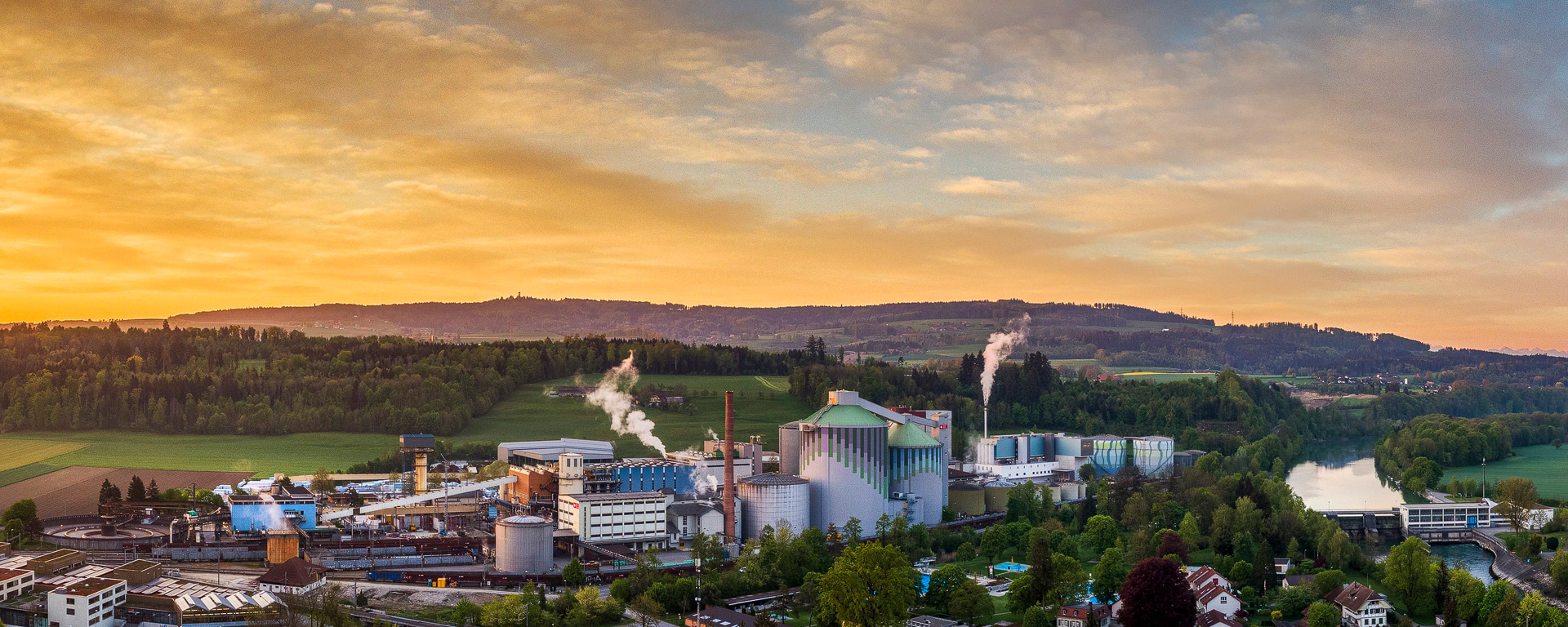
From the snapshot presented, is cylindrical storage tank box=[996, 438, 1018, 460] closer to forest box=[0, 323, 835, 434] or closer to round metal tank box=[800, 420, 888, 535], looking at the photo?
round metal tank box=[800, 420, 888, 535]

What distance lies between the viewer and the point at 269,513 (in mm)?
50844

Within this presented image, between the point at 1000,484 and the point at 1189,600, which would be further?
the point at 1000,484

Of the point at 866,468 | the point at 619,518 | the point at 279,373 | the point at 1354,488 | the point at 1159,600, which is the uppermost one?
the point at 279,373

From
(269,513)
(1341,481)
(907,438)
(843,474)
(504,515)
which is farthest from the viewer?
(1341,481)

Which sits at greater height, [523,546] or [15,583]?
[523,546]

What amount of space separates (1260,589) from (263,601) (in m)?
29.9

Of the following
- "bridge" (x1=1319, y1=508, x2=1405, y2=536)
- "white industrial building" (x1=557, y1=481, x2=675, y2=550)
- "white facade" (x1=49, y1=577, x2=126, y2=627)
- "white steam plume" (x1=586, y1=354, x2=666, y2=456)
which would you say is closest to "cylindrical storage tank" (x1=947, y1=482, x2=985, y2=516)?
"bridge" (x1=1319, y1=508, x2=1405, y2=536)

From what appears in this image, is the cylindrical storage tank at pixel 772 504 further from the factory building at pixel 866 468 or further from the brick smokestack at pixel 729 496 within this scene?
the factory building at pixel 866 468

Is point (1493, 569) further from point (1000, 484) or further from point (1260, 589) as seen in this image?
point (1000, 484)

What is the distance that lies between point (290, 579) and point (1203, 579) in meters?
27.0

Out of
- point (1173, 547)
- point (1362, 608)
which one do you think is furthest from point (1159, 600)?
point (1173, 547)

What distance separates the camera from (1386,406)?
115 meters

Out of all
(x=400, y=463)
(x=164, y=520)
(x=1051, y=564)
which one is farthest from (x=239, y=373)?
(x=1051, y=564)

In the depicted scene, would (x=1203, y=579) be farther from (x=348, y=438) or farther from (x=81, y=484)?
(x=348, y=438)
